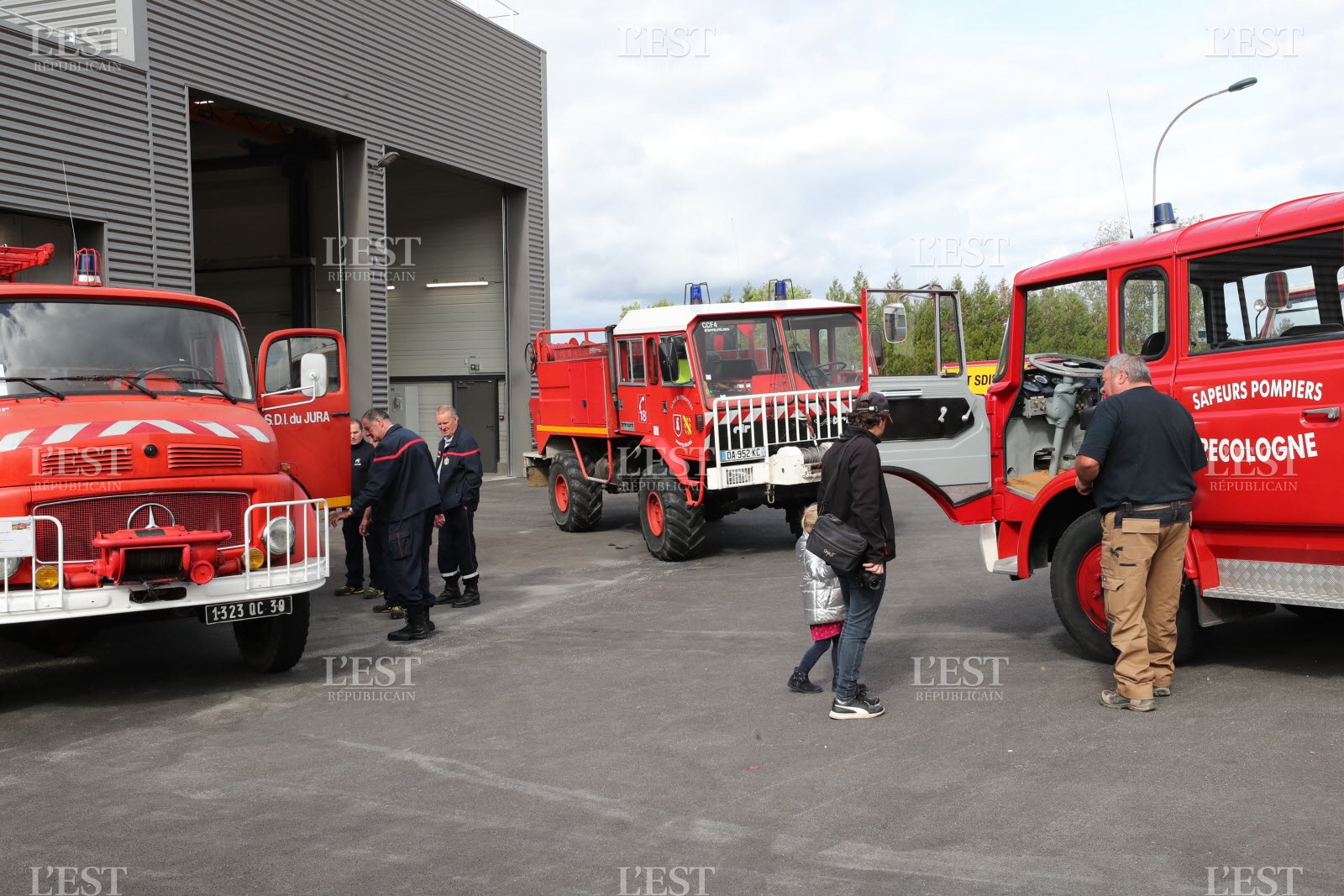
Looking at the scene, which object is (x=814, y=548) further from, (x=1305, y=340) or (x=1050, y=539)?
(x=1305, y=340)

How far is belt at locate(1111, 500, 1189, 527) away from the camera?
6023 mm

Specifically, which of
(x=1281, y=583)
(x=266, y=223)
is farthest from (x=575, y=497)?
(x=266, y=223)

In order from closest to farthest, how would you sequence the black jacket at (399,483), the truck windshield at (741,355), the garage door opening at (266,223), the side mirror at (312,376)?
the side mirror at (312,376) < the black jacket at (399,483) < the truck windshield at (741,355) < the garage door opening at (266,223)

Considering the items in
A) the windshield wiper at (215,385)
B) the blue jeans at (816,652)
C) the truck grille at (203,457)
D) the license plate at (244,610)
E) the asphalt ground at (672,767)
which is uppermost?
the windshield wiper at (215,385)

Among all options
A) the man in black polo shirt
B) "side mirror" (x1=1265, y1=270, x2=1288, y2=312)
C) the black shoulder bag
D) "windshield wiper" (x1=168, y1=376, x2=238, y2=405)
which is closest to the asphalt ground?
the man in black polo shirt

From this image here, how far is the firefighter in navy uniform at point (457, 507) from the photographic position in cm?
999

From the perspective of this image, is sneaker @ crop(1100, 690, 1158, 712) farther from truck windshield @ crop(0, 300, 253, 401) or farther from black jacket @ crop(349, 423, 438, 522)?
truck windshield @ crop(0, 300, 253, 401)

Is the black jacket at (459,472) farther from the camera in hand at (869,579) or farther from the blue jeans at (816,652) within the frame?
the camera in hand at (869,579)

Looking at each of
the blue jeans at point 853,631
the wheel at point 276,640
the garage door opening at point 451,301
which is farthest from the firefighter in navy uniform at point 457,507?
the garage door opening at point 451,301

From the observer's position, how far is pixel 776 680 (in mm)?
7074

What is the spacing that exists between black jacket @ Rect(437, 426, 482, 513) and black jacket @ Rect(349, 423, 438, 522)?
101 cm

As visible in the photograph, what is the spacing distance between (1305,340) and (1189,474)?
0.90 metres

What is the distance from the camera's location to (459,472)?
10.0m

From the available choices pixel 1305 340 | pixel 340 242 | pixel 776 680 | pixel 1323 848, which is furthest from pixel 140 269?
pixel 1323 848
